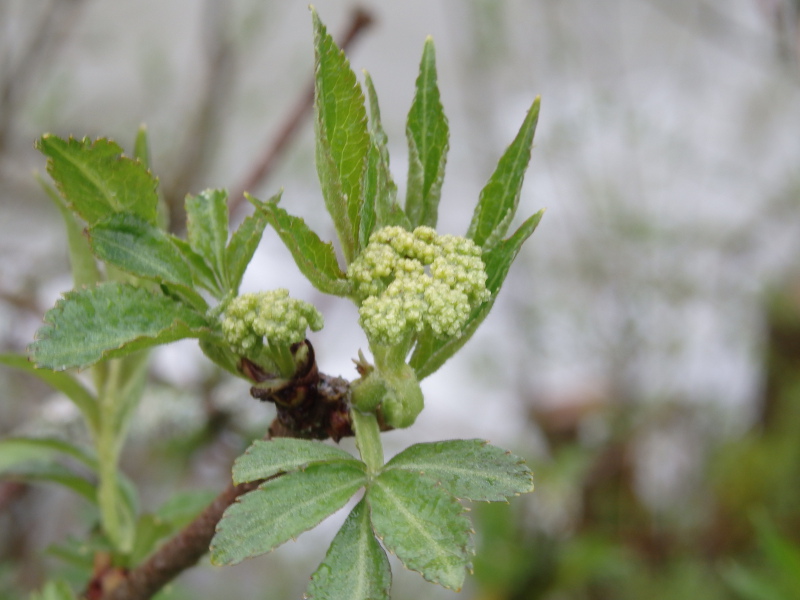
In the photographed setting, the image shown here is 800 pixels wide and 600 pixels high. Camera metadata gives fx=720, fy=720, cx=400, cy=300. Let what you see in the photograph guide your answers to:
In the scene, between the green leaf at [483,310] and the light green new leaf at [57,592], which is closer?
the green leaf at [483,310]

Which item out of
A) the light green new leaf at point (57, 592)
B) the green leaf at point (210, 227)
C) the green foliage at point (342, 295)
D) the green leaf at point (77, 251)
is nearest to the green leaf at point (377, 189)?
the green foliage at point (342, 295)

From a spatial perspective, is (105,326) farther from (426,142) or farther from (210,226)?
(426,142)

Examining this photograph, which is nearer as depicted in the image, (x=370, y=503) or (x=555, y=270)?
(x=370, y=503)

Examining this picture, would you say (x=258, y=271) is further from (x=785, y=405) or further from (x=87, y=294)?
(x=87, y=294)

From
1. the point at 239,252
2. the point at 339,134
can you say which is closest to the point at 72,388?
the point at 239,252

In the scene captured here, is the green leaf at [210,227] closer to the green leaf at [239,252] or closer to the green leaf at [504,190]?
the green leaf at [239,252]

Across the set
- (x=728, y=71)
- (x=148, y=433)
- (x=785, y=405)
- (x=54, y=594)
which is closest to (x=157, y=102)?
(x=148, y=433)

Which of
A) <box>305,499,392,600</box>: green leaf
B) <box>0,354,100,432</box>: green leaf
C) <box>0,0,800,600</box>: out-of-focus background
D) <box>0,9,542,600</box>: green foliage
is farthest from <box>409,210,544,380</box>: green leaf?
<box>0,0,800,600</box>: out-of-focus background

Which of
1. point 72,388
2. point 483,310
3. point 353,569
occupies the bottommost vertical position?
point 353,569
